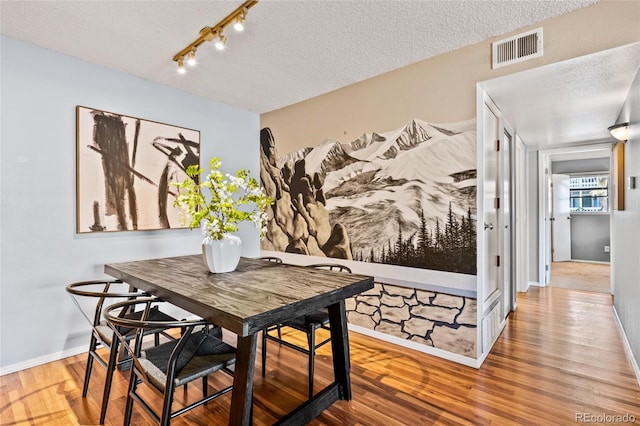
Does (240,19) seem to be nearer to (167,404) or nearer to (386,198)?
(386,198)

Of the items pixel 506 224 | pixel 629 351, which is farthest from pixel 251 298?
pixel 629 351

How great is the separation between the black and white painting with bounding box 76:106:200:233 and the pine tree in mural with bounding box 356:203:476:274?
226 cm

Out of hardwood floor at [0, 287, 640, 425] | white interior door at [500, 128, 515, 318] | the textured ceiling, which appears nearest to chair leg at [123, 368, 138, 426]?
hardwood floor at [0, 287, 640, 425]

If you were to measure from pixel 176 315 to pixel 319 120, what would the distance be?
2596mm

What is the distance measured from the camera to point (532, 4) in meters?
2.00

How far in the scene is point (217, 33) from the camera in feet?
7.46

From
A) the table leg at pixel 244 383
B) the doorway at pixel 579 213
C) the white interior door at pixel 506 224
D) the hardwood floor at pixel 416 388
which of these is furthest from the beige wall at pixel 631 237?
the doorway at pixel 579 213

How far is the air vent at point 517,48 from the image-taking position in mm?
2189

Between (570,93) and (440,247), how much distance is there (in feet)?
5.41

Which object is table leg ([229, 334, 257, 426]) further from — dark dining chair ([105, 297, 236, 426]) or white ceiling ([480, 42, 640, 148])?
white ceiling ([480, 42, 640, 148])

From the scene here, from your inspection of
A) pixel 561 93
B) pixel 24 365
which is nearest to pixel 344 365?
pixel 24 365

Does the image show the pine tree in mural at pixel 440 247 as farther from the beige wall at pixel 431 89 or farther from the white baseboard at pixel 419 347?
the beige wall at pixel 431 89

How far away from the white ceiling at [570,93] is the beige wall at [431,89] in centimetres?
9

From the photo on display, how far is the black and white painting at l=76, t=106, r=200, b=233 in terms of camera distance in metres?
2.77
